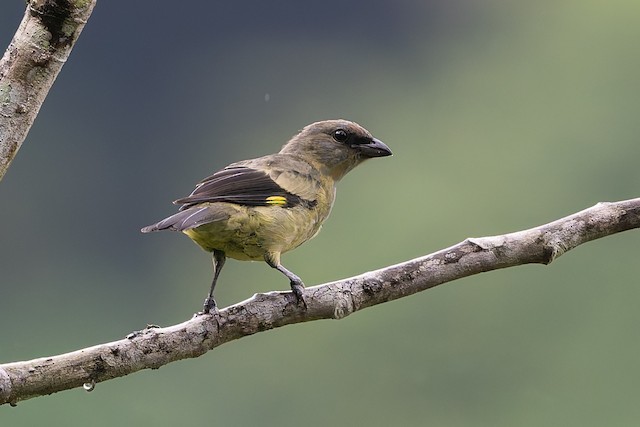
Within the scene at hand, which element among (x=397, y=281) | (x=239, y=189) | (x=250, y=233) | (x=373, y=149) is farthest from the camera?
(x=373, y=149)

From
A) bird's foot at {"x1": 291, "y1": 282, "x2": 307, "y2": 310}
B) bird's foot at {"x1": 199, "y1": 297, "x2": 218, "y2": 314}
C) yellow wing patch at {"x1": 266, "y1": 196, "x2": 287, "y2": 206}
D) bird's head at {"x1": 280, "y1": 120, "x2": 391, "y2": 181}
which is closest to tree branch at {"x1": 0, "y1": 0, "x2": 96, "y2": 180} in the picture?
bird's foot at {"x1": 199, "y1": 297, "x2": 218, "y2": 314}

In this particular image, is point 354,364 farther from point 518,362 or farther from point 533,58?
point 533,58

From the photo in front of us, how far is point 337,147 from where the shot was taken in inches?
237

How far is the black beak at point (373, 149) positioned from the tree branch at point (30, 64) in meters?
2.38

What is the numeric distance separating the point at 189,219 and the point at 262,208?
0.43 meters

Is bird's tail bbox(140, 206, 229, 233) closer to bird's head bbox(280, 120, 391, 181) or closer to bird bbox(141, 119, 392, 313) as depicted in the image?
bird bbox(141, 119, 392, 313)

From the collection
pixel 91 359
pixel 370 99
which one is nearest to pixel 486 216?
pixel 370 99

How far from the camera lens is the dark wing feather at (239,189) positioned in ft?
16.6

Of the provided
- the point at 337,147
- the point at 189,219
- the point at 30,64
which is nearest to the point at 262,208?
the point at 189,219

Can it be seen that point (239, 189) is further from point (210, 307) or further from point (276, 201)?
point (210, 307)

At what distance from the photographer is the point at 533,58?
91.5ft

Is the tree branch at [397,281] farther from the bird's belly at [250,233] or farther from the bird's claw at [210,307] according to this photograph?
the bird's belly at [250,233]

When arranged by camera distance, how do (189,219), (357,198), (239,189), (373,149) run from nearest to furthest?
(189,219) < (239,189) < (373,149) < (357,198)

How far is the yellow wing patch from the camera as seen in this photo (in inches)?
205
